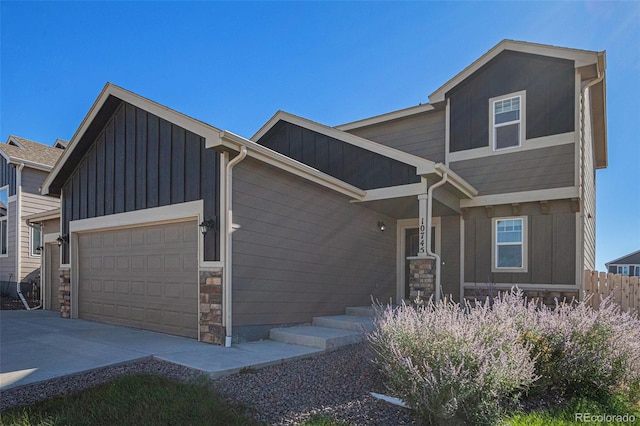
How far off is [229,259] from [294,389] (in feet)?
8.67

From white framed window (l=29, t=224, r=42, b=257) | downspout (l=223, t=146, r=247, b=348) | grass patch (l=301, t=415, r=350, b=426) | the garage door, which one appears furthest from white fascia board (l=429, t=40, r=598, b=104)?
white framed window (l=29, t=224, r=42, b=257)

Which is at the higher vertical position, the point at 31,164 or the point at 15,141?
the point at 15,141

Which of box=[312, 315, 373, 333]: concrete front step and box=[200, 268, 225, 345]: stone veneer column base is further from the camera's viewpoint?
box=[312, 315, 373, 333]: concrete front step

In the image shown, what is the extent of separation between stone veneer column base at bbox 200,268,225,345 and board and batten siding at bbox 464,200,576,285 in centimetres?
638

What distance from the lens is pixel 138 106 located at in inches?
328

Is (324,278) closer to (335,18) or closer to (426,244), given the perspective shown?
(426,244)

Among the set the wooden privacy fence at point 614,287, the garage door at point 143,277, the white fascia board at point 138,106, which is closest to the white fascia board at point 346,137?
the white fascia board at point 138,106

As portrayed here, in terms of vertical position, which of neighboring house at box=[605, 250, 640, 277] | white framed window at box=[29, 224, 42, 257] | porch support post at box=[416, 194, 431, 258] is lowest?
neighboring house at box=[605, 250, 640, 277]

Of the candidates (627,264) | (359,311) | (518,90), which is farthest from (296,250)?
(627,264)

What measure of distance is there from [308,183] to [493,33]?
6.34m

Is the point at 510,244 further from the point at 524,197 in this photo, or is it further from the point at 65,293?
the point at 65,293

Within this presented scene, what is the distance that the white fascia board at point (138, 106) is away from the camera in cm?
679

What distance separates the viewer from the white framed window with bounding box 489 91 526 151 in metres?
9.79

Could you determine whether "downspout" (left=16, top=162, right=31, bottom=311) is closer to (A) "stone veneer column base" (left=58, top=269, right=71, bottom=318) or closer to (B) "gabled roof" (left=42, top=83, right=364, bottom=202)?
(B) "gabled roof" (left=42, top=83, right=364, bottom=202)
